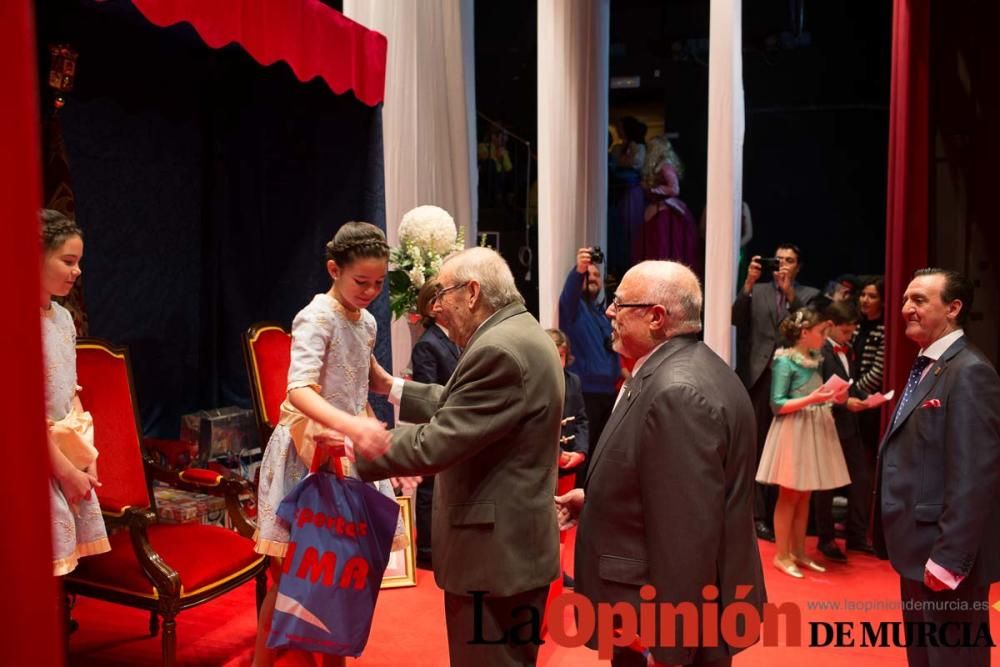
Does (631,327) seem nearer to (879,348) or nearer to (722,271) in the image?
(722,271)

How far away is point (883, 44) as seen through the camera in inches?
317

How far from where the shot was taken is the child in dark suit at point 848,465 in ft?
15.4

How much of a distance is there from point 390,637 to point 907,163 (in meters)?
3.45

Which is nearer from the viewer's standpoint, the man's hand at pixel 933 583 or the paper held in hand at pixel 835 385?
the man's hand at pixel 933 583

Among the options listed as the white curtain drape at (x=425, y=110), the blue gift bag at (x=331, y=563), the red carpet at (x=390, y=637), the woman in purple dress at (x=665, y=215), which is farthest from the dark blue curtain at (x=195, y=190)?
the woman in purple dress at (x=665, y=215)

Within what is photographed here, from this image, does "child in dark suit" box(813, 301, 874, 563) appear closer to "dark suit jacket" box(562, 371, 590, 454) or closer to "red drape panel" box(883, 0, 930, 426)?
"red drape panel" box(883, 0, 930, 426)

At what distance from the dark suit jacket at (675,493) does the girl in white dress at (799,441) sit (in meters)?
2.46

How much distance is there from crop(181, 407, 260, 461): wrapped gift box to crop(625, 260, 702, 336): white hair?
3141 millimetres

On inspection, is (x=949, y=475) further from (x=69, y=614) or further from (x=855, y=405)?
(x=69, y=614)

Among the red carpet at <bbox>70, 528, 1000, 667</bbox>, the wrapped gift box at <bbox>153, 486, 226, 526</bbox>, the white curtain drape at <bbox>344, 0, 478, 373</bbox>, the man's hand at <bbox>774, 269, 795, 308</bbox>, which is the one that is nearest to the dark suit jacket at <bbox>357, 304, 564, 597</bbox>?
the red carpet at <bbox>70, 528, 1000, 667</bbox>

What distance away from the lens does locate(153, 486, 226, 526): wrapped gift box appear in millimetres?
4051

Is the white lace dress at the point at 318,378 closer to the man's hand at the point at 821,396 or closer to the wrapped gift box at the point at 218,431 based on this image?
the wrapped gift box at the point at 218,431

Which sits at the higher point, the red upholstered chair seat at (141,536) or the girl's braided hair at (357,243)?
the girl's braided hair at (357,243)

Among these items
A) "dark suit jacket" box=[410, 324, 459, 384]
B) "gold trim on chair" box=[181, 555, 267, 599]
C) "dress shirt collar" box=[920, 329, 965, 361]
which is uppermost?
"dress shirt collar" box=[920, 329, 965, 361]
